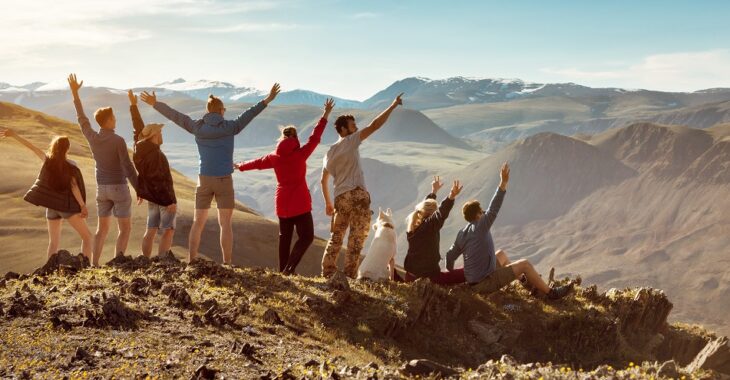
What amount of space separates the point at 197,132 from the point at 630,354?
9033 millimetres

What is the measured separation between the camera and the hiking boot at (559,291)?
13.1 metres

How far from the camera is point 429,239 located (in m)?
12.3

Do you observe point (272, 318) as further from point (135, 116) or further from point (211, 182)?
point (135, 116)

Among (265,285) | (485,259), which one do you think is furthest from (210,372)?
(485,259)

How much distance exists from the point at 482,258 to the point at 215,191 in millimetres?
4816

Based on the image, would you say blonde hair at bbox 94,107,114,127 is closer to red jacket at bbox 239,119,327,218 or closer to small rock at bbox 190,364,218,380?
red jacket at bbox 239,119,327,218

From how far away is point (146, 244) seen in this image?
1190 centimetres

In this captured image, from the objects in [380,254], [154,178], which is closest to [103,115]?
[154,178]

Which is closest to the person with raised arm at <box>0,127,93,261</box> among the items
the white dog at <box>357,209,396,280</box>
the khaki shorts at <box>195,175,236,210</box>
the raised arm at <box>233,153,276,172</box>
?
the khaki shorts at <box>195,175,236,210</box>

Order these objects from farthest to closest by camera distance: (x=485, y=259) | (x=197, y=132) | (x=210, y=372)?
(x=485, y=259), (x=197, y=132), (x=210, y=372)

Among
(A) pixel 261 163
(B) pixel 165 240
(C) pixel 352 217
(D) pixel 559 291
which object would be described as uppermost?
(A) pixel 261 163

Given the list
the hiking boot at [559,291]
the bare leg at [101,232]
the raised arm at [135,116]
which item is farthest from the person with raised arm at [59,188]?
the hiking boot at [559,291]

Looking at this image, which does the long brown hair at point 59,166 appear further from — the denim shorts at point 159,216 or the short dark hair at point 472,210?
the short dark hair at point 472,210

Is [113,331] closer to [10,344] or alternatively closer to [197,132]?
[10,344]
